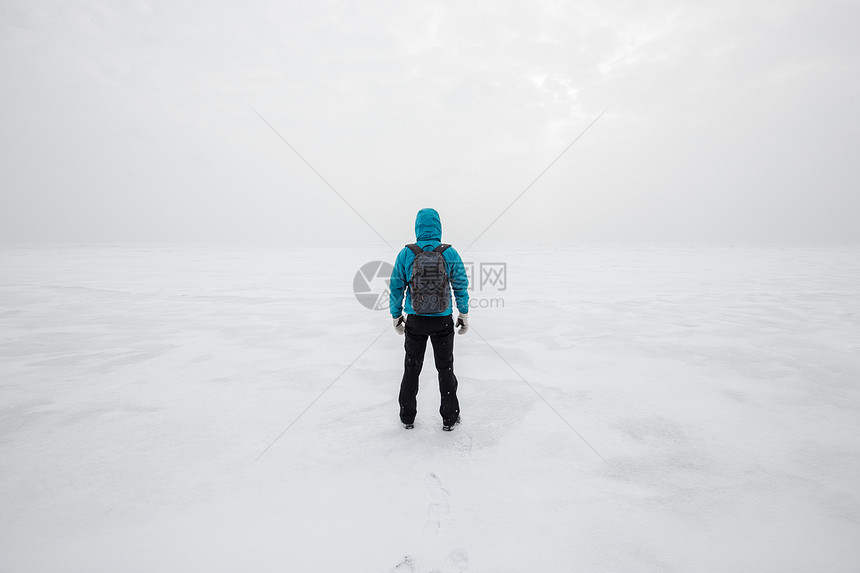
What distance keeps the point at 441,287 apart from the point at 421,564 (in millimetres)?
1890

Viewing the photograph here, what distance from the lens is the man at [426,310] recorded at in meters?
3.21

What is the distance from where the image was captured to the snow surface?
2.07 metres

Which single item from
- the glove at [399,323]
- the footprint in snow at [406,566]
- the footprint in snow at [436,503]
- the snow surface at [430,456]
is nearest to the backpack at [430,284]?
the glove at [399,323]

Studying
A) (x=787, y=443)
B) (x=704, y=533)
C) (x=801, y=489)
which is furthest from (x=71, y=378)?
(x=787, y=443)

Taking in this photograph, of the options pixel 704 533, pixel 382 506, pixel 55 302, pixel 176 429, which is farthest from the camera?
pixel 55 302

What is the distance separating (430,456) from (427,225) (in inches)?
75.0

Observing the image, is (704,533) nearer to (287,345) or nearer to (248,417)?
(248,417)

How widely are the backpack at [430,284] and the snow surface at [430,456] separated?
1136mm

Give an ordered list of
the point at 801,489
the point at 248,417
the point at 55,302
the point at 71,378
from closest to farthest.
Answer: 1. the point at 801,489
2. the point at 248,417
3. the point at 71,378
4. the point at 55,302

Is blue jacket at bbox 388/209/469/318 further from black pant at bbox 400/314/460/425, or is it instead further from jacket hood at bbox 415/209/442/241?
black pant at bbox 400/314/460/425

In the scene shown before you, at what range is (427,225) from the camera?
331cm

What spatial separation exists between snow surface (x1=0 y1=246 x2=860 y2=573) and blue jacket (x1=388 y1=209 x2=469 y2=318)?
1157 millimetres

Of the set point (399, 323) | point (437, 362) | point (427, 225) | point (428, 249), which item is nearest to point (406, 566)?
point (437, 362)

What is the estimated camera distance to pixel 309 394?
416cm
